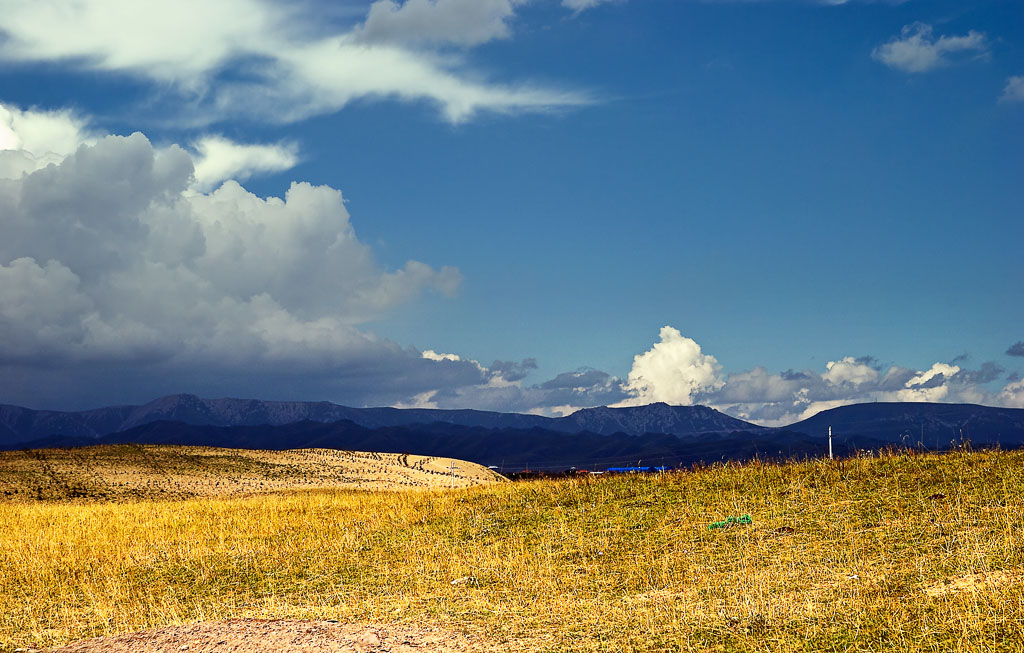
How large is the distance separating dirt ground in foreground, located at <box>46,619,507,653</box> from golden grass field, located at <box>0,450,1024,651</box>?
27.7 inches

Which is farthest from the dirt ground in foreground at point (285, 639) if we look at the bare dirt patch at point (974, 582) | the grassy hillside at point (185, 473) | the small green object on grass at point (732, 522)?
the grassy hillside at point (185, 473)

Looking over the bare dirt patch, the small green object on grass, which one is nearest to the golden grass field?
the bare dirt patch

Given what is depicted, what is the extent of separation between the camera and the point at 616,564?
15.9 meters

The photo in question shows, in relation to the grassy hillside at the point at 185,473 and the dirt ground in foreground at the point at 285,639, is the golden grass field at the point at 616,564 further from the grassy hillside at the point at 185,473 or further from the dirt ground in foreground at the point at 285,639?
the grassy hillside at the point at 185,473

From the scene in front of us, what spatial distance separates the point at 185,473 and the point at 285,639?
47.0m

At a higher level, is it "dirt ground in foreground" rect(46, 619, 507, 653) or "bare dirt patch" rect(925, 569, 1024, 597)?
"bare dirt patch" rect(925, 569, 1024, 597)

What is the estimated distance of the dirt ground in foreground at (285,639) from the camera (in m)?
10.9

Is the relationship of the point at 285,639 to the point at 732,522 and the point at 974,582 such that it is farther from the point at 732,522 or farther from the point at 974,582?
the point at 732,522

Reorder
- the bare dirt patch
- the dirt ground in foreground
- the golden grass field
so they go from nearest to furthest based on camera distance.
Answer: the dirt ground in foreground, the golden grass field, the bare dirt patch

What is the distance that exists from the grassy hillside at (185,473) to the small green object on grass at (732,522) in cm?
3409

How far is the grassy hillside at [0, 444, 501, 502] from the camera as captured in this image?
4615 cm

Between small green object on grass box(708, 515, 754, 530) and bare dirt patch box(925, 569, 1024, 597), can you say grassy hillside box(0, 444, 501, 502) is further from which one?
bare dirt patch box(925, 569, 1024, 597)

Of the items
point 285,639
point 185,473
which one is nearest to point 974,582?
point 285,639

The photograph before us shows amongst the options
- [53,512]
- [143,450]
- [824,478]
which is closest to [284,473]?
[143,450]
